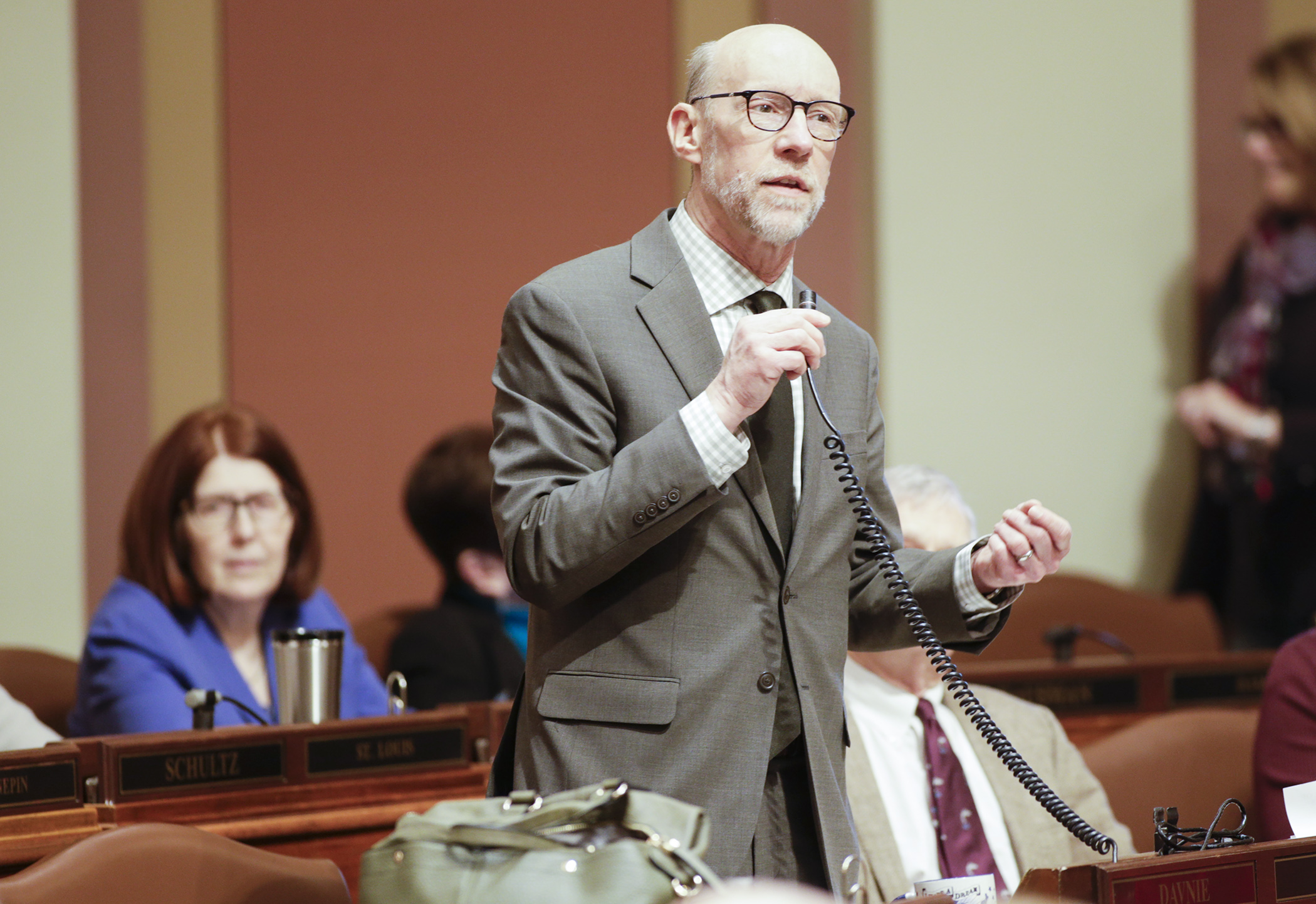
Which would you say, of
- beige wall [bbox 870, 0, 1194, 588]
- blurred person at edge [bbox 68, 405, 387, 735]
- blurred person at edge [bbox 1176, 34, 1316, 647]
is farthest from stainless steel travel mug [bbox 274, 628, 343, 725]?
blurred person at edge [bbox 1176, 34, 1316, 647]

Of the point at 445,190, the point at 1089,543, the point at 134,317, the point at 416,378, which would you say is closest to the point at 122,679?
the point at 134,317

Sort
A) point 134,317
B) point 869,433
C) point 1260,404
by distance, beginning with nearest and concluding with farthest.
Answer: point 869,433 < point 134,317 < point 1260,404

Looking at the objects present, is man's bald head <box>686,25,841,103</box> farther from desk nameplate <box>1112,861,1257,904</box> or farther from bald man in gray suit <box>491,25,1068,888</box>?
desk nameplate <box>1112,861,1257,904</box>

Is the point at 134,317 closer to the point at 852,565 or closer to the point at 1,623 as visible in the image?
the point at 1,623

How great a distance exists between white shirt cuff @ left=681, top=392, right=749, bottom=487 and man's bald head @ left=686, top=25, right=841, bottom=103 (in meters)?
0.46

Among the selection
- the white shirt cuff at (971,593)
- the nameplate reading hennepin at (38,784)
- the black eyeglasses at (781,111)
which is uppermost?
the black eyeglasses at (781,111)

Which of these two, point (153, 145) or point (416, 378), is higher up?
point (153, 145)

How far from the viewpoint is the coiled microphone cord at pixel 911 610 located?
181 cm

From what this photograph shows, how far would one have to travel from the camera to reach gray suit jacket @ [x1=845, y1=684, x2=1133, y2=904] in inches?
94.0

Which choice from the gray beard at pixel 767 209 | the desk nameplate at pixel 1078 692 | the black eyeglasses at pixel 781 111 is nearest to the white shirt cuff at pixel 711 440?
the gray beard at pixel 767 209

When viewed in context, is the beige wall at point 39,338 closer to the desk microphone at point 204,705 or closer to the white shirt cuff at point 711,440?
the desk microphone at point 204,705

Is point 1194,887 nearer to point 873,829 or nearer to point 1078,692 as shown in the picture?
point 873,829

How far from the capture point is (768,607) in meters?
1.75

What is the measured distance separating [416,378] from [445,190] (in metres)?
0.59
